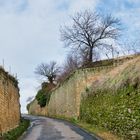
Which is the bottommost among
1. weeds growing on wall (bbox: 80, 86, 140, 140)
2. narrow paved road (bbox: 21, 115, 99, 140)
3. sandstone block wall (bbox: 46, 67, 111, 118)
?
narrow paved road (bbox: 21, 115, 99, 140)

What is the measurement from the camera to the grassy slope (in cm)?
2119

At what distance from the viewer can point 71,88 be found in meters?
51.8

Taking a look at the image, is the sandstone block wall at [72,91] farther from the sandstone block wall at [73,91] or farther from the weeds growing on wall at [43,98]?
the weeds growing on wall at [43,98]

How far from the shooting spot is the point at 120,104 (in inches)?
958

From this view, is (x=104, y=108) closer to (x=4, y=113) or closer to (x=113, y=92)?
(x=113, y=92)

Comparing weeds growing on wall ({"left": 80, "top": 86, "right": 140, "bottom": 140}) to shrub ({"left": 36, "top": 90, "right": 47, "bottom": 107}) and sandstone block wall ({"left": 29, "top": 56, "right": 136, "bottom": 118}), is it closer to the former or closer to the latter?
sandstone block wall ({"left": 29, "top": 56, "right": 136, "bottom": 118})

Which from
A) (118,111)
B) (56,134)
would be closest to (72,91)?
(56,134)

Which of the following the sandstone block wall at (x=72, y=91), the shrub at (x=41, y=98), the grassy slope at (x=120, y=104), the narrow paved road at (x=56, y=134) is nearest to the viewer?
the grassy slope at (x=120, y=104)

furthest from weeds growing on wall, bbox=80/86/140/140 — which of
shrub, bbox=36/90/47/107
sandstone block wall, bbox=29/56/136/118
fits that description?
shrub, bbox=36/90/47/107

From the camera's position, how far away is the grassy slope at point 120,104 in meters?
21.2

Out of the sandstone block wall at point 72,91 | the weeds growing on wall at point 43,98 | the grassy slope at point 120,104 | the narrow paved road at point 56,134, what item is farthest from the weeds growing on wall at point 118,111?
the weeds growing on wall at point 43,98

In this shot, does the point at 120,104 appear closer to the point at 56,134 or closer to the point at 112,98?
the point at 112,98

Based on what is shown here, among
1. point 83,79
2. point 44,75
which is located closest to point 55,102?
point 83,79

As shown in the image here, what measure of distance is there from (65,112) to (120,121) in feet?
106
